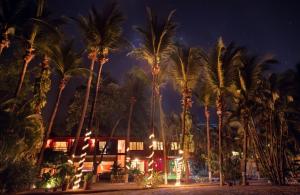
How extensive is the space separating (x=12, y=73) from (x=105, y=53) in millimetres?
9902

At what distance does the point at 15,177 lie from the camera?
12.9 m

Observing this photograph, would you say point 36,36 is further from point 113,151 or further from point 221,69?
point 113,151

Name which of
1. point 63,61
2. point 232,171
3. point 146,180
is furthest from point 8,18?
point 232,171

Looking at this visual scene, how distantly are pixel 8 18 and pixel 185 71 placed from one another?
14.0 m

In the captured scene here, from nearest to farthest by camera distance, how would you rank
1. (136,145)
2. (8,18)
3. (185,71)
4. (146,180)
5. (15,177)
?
(15,177), (8,18), (146,180), (185,71), (136,145)

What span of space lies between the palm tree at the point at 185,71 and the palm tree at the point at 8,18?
12.4 m

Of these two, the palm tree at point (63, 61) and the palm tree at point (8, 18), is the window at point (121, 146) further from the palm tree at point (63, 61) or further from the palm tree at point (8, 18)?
the palm tree at point (8, 18)

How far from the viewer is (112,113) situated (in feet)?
127

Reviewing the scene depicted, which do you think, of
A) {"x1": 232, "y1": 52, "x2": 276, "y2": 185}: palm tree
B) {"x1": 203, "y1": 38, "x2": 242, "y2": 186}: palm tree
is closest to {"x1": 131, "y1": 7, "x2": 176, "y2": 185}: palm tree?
{"x1": 203, "y1": 38, "x2": 242, "y2": 186}: palm tree

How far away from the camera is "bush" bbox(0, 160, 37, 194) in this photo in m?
12.6

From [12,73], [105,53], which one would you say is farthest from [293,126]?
[12,73]

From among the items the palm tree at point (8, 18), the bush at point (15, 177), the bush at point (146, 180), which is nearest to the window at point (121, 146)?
the bush at point (146, 180)

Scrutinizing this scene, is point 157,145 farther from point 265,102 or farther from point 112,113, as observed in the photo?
point 265,102

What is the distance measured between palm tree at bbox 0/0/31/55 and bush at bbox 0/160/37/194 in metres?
8.34
